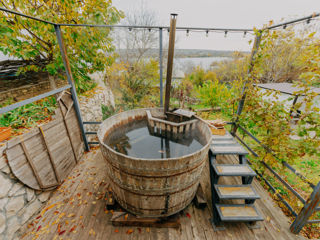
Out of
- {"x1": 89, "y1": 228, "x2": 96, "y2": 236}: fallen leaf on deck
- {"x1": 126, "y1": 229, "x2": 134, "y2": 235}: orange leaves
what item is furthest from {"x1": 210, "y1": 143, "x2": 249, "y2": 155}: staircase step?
{"x1": 89, "y1": 228, "x2": 96, "y2": 236}: fallen leaf on deck

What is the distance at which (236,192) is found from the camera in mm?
2172

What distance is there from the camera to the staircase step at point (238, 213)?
1.98 meters

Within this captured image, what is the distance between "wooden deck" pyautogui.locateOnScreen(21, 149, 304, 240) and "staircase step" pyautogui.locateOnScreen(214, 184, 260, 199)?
490 mm

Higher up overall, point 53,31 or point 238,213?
point 53,31

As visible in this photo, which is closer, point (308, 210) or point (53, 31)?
point (308, 210)

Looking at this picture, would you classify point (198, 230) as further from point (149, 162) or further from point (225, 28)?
point (225, 28)

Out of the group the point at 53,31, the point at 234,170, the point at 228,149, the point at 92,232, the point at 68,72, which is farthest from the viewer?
the point at 53,31

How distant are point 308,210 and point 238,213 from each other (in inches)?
34.3

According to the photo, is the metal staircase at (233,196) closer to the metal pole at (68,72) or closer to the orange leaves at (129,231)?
the orange leaves at (129,231)

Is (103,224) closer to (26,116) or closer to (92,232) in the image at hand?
(92,232)

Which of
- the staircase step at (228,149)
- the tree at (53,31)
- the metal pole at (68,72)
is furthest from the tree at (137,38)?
the staircase step at (228,149)

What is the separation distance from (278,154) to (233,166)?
0.75m

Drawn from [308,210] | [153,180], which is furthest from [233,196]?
[153,180]

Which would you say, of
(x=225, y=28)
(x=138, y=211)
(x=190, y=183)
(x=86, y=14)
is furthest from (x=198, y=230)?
(x=86, y=14)
